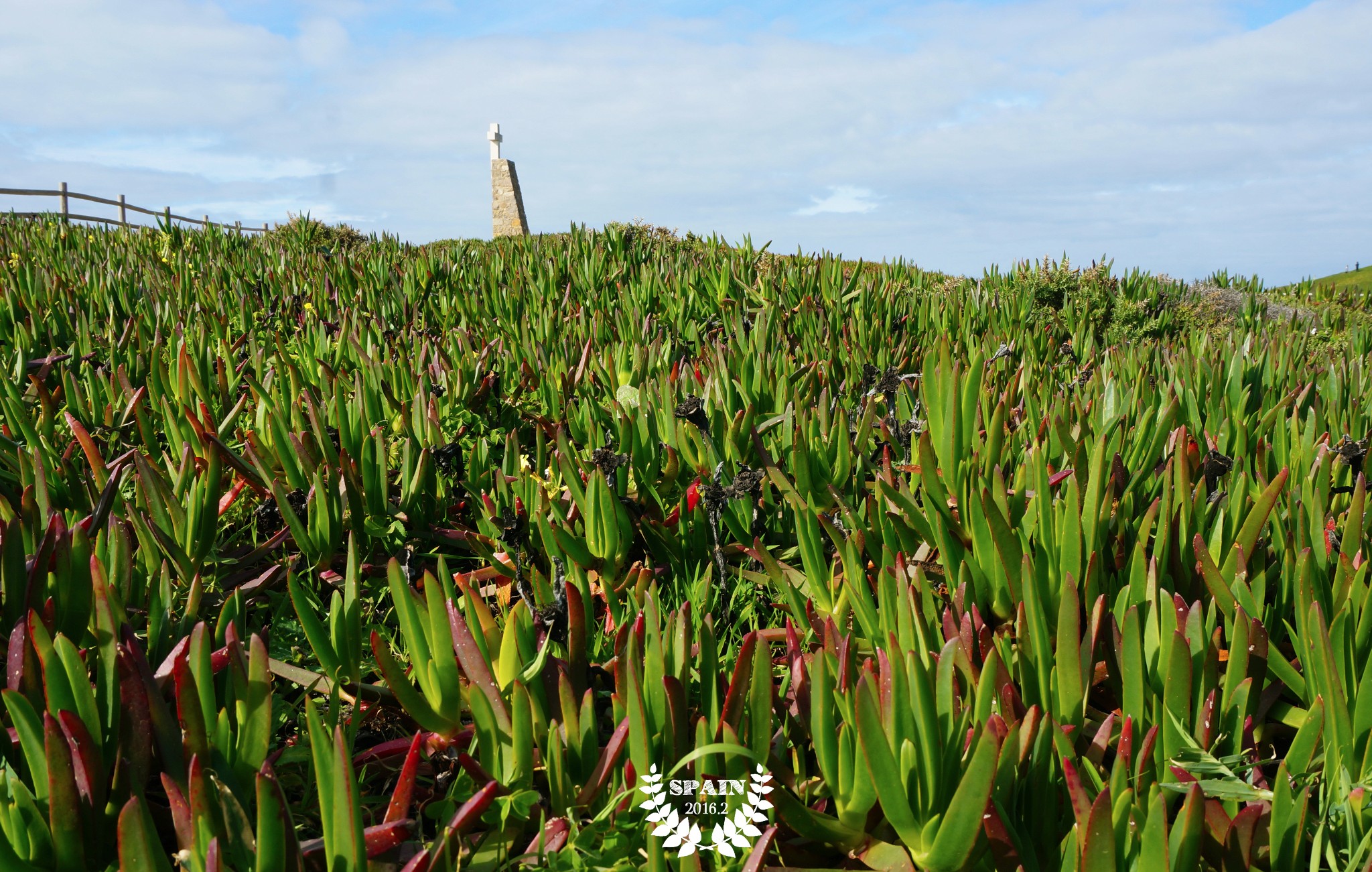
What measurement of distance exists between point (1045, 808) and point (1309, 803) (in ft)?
1.48

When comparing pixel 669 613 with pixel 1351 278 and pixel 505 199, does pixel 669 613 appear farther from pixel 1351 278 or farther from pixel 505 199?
pixel 505 199

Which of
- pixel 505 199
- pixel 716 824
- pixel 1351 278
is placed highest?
pixel 505 199

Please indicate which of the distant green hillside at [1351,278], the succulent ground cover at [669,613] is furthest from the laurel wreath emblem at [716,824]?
the distant green hillside at [1351,278]

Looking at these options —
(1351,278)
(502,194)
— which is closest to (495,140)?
(502,194)

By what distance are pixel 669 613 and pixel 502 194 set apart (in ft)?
97.8

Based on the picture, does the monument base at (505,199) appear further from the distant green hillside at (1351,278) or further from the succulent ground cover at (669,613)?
the succulent ground cover at (669,613)

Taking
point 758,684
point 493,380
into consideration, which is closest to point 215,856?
point 758,684

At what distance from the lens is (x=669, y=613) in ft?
6.54

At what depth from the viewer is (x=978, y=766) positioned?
1.10 metres

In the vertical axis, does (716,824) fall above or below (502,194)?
below

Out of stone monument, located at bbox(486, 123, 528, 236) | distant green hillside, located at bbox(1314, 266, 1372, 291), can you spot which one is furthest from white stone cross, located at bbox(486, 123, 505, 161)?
distant green hillside, located at bbox(1314, 266, 1372, 291)

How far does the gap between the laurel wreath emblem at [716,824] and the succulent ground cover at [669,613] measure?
0.04ft

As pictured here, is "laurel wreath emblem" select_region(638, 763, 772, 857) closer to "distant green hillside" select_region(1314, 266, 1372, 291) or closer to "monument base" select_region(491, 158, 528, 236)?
"distant green hillside" select_region(1314, 266, 1372, 291)

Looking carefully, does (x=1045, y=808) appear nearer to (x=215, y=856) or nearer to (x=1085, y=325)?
→ (x=215, y=856)
